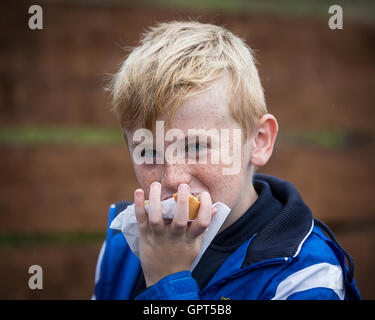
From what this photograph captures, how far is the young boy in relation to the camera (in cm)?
118

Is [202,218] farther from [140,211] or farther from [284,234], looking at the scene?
[284,234]

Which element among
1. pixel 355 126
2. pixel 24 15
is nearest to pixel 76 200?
pixel 24 15

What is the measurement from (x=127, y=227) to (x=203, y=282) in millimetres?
318

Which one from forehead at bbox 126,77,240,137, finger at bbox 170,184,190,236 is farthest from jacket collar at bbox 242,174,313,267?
forehead at bbox 126,77,240,137

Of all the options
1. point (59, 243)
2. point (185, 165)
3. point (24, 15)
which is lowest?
point (59, 243)

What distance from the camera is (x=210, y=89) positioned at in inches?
49.3

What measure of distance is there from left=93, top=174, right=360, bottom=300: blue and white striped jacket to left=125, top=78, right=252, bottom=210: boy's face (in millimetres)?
181

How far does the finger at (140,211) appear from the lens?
1.16 metres

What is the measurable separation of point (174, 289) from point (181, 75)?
66cm

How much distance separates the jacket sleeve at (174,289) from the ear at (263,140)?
49 cm

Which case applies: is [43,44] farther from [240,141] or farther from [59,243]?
[240,141]

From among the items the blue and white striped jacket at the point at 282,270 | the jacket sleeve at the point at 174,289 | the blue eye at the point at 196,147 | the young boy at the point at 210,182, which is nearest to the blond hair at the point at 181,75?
the young boy at the point at 210,182

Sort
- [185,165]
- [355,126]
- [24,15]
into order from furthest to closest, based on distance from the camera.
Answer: [355,126], [24,15], [185,165]

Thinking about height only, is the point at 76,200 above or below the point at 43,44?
below
